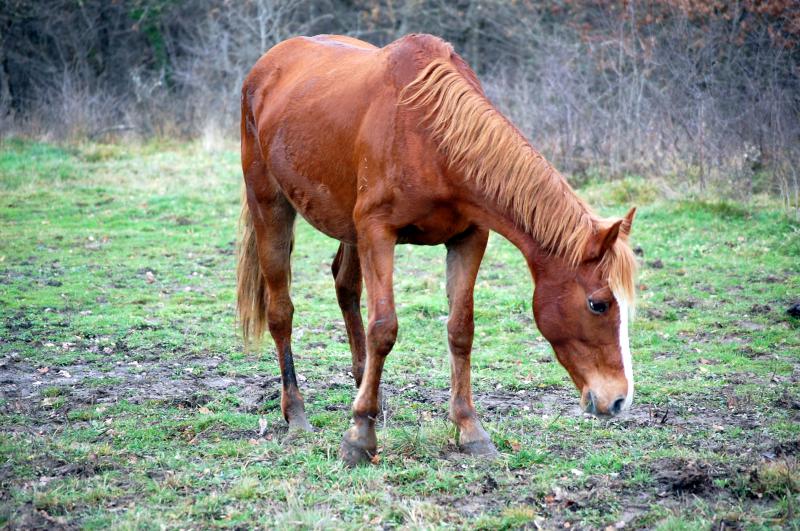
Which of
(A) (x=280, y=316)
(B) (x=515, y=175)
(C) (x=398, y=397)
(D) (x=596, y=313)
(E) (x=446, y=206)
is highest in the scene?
(B) (x=515, y=175)

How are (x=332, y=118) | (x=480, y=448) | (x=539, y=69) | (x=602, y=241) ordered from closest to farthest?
(x=602, y=241) → (x=480, y=448) → (x=332, y=118) → (x=539, y=69)

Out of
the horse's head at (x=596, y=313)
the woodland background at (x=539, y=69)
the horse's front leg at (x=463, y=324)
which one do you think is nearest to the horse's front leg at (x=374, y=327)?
the horse's front leg at (x=463, y=324)

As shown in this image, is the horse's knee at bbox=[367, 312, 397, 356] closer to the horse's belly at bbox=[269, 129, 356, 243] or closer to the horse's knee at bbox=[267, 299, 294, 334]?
the horse's belly at bbox=[269, 129, 356, 243]

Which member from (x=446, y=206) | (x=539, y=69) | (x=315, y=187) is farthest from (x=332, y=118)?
(x=539, y=69)

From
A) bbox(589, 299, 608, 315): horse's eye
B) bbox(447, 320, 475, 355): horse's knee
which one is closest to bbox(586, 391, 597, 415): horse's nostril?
bbox(589, 299, 608, 315): horse's eye

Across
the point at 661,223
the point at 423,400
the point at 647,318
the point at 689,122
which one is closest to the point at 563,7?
the point at 689,122

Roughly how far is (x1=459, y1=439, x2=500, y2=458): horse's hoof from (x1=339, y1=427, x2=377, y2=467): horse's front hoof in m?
0.49

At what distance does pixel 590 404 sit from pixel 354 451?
1173 mm

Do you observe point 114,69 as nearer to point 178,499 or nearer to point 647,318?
point 647,318

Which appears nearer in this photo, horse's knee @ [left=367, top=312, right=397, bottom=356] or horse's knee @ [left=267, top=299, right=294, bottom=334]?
horse's knee @ [left=367, top=312, right=397, bottom=356]

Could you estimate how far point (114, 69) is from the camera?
2289 cm

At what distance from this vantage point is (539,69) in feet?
57.6

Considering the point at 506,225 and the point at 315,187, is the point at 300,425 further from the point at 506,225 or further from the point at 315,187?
the point at 506,225

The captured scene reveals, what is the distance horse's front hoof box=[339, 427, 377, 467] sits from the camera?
400 cm
